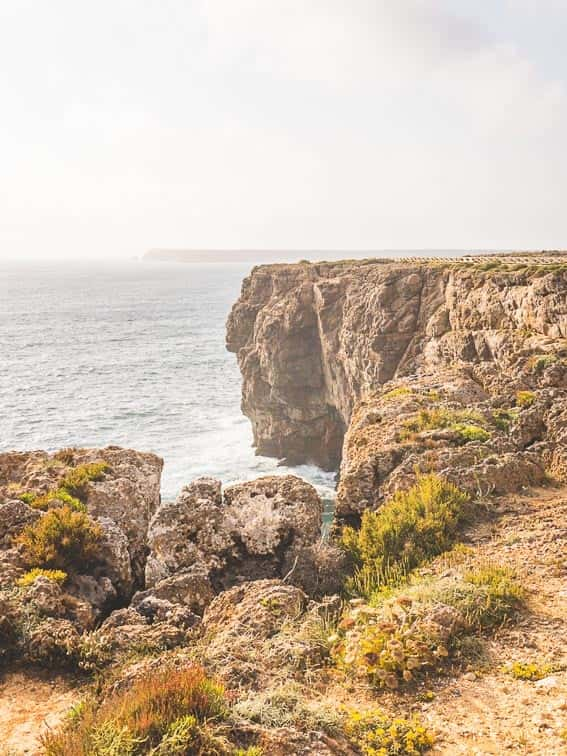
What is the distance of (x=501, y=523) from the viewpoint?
29.4 feet

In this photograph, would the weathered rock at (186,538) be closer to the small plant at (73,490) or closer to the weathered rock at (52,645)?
the small plant at (73,490)

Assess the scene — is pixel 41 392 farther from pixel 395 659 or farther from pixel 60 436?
pixel 395 659

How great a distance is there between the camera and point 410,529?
348 inches

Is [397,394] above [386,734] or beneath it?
above

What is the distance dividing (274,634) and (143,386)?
5562 centimetres

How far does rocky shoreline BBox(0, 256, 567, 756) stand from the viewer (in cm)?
520

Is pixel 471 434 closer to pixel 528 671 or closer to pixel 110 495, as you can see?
pixel 528 671

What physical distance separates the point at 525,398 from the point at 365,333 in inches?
794

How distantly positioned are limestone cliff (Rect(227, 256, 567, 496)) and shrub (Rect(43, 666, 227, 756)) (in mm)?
Result: 12373

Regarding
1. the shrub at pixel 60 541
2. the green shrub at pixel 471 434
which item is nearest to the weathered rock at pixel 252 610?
the shrub at pixel 60 541

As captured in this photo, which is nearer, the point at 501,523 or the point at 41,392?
the point at 501,523

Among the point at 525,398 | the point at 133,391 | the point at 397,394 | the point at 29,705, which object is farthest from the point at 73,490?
the point at 133,391

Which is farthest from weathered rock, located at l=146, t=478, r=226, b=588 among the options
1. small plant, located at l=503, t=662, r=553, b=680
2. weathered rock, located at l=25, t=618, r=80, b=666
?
small plant, located at l=503, t=662, r=553, b=680

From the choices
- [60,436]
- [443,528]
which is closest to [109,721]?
[443,528]
